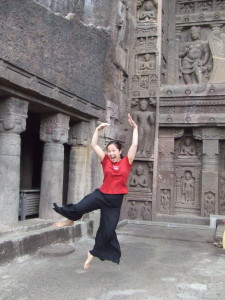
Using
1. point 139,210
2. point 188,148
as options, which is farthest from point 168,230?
point 188,148

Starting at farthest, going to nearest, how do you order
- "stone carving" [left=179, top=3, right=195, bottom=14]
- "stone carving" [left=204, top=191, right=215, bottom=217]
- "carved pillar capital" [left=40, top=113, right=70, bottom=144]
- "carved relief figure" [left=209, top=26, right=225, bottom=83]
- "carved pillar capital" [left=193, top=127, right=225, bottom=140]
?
1. "stone carving" [left=179, top=3, right=195, bottom=14]
2. "carved relief figure" [left=209, top=26, right=225, bottom=83]
3. "carved pillar capital" [left=193, top=127, right=225, bottom=140]
4. "stone carving" [left=204, top=191, right=215, bottom=217]
5. "carved pillar capital" [left=40, top=113, right=70, bottom=144]

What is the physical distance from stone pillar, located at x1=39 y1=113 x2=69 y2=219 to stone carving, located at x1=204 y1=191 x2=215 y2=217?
380 cm

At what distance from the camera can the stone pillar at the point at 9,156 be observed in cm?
468

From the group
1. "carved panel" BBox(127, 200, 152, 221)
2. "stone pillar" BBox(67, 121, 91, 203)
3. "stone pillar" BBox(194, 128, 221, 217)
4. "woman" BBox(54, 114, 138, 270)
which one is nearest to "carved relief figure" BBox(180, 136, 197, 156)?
"stone pillar" BBox(194, 128, 221, 217)

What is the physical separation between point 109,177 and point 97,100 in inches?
126

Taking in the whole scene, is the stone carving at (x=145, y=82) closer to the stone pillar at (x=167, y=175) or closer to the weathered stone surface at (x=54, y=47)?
the stone pillar at (x=167, y=175)

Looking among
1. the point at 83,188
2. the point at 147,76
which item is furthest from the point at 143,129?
the point at 83,188

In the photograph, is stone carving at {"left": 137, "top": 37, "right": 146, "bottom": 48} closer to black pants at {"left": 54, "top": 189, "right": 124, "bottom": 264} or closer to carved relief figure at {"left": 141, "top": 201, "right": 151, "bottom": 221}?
carved relief figure at {"left": 141, "top": 201, "right": 151, "bottom": 221}

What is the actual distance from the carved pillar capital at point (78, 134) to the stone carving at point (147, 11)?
11.8 ft

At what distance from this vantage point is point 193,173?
27.9ft

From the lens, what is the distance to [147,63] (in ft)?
27.7

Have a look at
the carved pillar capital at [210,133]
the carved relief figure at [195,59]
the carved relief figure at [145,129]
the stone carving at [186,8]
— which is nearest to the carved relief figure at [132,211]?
the carved relief figure at [145,129]

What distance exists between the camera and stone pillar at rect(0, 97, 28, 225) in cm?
468

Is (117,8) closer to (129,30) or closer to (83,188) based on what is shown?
(129,30)
